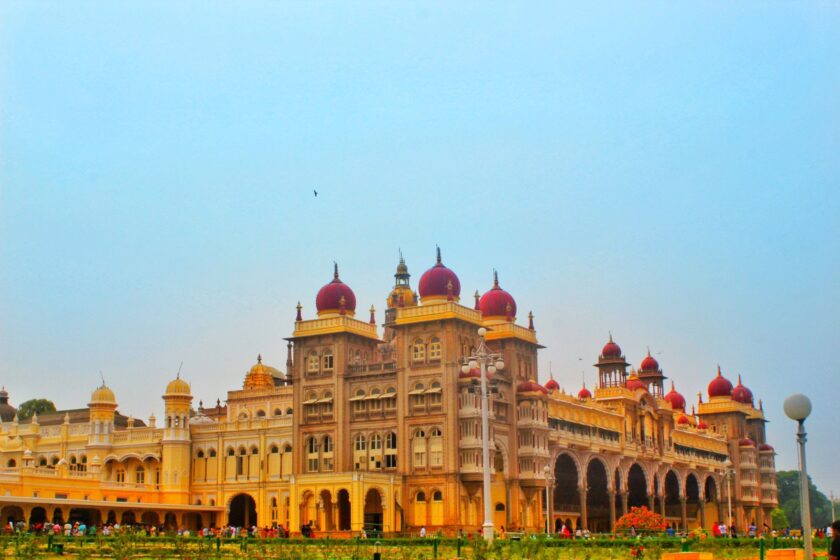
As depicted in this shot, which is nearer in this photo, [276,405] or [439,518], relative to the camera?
[439,518]

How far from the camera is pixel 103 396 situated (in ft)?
286

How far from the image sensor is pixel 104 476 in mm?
86500

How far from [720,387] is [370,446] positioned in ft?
191

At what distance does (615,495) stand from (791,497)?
93183 mm

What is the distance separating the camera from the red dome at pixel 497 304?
259 ft

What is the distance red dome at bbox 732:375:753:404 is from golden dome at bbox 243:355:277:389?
54.9 m

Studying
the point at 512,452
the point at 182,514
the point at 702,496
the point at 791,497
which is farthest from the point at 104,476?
the point at 791,497

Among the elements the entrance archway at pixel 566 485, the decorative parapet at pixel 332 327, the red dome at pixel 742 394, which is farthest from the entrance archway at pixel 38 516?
the red dome at pixel 742 394

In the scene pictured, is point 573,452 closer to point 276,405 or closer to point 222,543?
point 276,405

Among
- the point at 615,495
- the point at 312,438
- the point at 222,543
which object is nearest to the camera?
the point at 222,543

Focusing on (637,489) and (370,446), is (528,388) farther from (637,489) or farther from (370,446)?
(637,489)

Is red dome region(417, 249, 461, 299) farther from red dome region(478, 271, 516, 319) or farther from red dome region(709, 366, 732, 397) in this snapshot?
red dome region(709, 366, 732, 397)

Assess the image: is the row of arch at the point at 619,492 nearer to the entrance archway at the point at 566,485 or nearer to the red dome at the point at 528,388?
the entrance archway at the point at 566,485

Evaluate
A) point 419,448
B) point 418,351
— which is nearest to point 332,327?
point 418,351
